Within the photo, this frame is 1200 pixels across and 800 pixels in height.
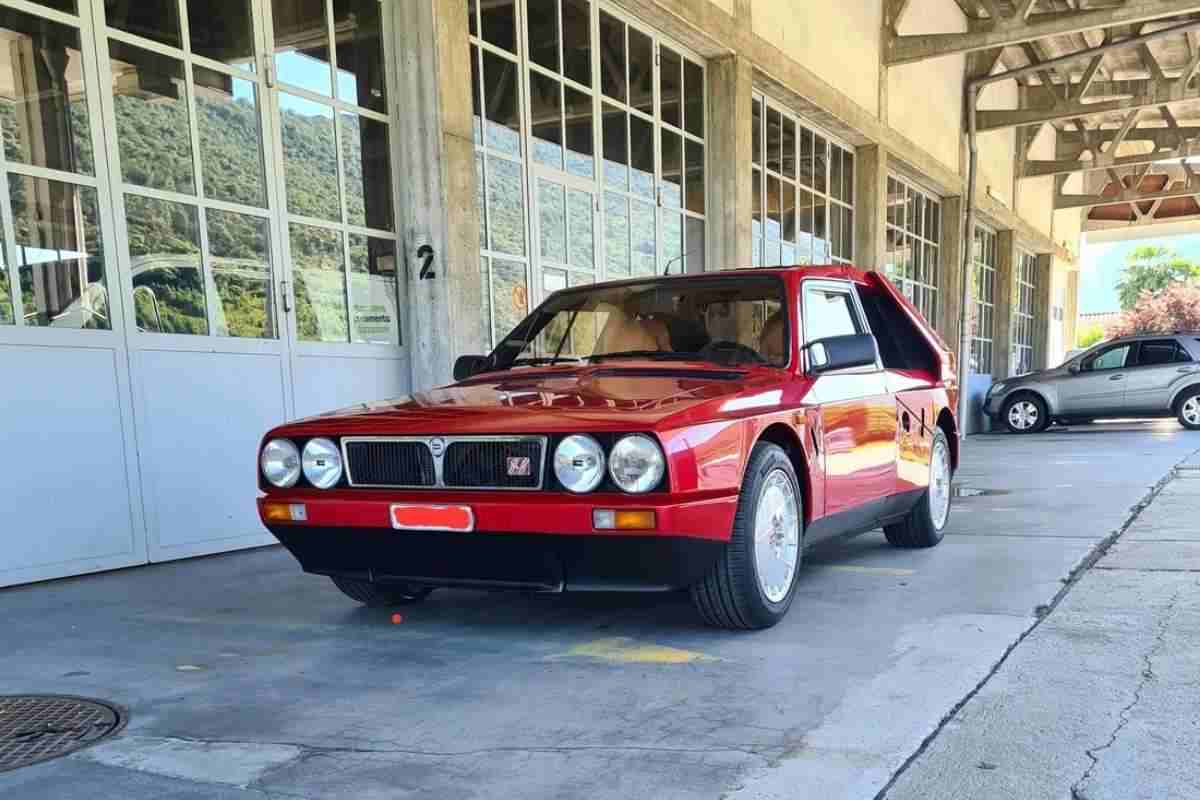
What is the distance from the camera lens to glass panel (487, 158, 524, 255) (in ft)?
23.8

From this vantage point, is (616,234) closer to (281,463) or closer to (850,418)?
(850,418)

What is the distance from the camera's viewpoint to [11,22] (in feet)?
14.6

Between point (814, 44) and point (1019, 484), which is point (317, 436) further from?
point (814, 44)

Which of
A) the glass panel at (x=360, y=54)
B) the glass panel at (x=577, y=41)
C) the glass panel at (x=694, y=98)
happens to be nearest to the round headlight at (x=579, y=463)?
the glass panel at (x=360, y=54)

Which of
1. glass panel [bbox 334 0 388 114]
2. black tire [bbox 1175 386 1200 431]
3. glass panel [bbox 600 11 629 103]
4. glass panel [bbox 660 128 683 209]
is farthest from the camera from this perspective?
black tire [bbox 1175 386 1200 431]

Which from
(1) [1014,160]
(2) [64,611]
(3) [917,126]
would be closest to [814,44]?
(3) [917,126]

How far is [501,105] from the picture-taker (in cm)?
736

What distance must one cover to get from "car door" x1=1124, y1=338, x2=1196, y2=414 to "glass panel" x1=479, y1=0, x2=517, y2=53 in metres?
11.6

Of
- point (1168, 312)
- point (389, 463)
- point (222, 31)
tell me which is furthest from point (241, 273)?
point (1168, 312)

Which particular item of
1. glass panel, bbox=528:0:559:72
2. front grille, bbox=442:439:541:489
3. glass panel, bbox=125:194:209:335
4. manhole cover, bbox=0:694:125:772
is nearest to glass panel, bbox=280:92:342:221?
glass panel, bbox=125:194:209:335

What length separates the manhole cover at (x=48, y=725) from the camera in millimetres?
2410

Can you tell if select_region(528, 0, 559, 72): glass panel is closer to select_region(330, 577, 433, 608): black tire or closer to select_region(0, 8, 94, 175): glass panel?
select_region(0, 8, 94, 175): glass panel

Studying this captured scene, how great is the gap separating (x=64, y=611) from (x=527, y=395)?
2421 mm

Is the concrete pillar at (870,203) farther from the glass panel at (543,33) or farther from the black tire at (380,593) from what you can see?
the black tire at (380,593)
